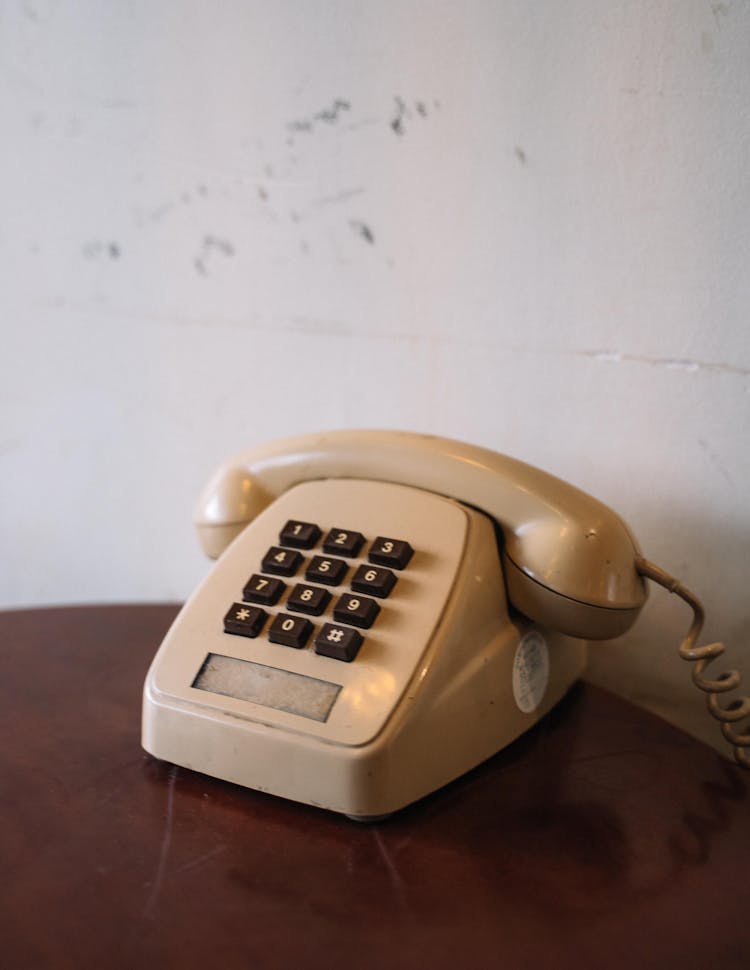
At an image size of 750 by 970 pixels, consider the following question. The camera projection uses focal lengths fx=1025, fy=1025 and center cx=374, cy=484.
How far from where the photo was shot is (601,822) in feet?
1.94

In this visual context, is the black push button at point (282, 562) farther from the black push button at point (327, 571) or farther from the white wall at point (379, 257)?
the white wall at point (379, 257)

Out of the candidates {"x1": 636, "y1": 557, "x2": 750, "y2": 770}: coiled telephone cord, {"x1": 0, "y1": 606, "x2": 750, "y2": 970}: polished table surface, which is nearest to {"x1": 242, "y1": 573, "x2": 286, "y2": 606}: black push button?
{"x1": 0, "y1": 606, "x2": 750, "y2": 970}: polished table surface

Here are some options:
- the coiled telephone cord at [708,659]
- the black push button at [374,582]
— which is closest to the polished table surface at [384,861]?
the coiled telephone cord at [708,659]

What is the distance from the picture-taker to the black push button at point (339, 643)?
23.2 inches

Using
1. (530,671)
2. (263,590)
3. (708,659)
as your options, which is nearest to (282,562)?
(263,590)

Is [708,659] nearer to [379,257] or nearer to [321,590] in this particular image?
[321,590]

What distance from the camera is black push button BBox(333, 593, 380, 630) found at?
61 centimetres

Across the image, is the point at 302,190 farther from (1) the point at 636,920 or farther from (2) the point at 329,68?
(1) the point at 636,920

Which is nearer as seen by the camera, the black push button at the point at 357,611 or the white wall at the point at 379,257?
the black push button at the point at 357,611

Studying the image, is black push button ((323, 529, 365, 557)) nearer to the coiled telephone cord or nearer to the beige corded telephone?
the beige corded telephone

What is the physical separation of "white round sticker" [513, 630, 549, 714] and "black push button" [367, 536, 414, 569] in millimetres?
93

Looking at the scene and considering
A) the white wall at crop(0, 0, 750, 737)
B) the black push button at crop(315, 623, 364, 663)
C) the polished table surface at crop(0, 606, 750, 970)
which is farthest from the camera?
the white wall at crop(0, 0, 750, 737)

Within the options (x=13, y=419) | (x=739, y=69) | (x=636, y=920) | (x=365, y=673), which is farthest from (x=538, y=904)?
(x=13, y=419)

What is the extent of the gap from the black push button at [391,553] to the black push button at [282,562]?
5 cm
